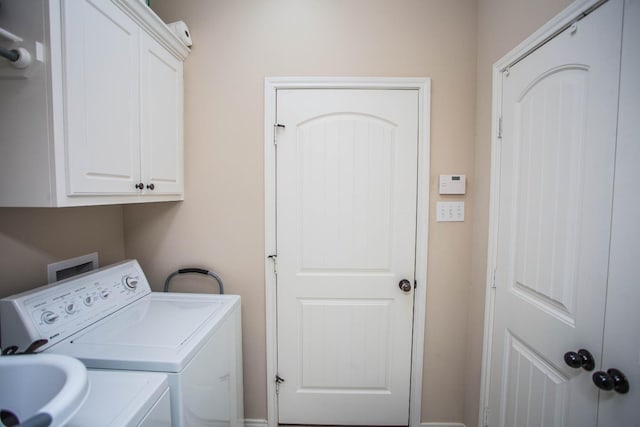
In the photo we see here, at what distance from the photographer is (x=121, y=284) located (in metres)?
1.24

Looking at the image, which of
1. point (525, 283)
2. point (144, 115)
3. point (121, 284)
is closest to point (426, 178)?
point (525, 283)

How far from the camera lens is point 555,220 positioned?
3.03 ft

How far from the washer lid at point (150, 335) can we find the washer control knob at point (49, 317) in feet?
0.31

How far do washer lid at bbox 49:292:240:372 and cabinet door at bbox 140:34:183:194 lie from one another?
23.9 inches

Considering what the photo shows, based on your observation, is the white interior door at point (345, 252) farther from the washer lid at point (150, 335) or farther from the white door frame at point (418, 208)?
the washer lid at point (150, 335)

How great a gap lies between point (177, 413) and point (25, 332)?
2.04 ft

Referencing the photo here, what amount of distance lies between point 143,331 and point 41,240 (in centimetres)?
65

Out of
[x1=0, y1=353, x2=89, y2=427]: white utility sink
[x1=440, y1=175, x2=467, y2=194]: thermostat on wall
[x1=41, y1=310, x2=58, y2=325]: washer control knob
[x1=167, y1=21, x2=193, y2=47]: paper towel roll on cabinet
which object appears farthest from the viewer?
[x1=440, y1=175, x2=467, y2=194]: thermostat on wall

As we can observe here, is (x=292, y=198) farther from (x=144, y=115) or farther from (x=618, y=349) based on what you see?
(x=618, y=349)

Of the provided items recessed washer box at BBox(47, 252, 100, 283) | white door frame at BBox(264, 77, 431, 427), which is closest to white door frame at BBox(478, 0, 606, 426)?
white door frame at BBox(264, 77, 431, 427)

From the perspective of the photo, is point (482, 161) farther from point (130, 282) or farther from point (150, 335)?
point (130, 282)

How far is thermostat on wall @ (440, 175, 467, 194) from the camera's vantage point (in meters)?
1.45

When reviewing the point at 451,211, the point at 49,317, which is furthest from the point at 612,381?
the point at 49,317

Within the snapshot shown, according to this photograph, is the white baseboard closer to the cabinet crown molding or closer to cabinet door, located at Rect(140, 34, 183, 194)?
cabinet door, located at Rect(140, 34, 183, 194)
